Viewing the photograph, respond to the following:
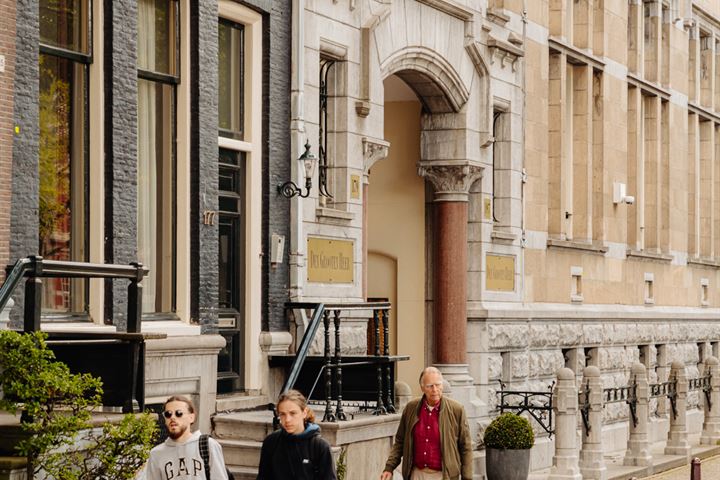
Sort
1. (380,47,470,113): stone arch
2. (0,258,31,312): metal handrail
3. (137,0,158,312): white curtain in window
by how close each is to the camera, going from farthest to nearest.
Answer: (380,47,470,113): stone arch < (137,0,158,312): white curtain in window < (0,258,31,312): metal handrail

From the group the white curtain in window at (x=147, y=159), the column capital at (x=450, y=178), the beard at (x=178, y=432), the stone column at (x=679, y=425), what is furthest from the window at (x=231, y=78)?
the stone column at (x=679, y=425)

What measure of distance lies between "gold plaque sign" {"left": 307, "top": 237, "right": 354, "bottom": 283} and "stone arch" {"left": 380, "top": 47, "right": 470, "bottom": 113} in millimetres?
2714

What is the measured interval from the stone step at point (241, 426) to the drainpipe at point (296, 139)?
2.11 meters

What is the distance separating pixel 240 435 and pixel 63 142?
3633mm

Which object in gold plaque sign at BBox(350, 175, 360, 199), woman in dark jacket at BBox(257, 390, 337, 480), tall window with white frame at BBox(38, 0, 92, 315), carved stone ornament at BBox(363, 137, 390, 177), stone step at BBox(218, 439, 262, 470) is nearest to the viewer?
woman in dark jacket at BBox(257, 390, 337, 480)

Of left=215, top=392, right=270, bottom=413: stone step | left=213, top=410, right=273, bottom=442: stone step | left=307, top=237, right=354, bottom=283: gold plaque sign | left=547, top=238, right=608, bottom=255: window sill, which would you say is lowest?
left=213, top=410, right=273, bottom=442: stone step

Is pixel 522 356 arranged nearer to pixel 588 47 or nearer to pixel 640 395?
pixel 640 395

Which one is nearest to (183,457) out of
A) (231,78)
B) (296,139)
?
(231,78)

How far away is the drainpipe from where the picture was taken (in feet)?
59.6

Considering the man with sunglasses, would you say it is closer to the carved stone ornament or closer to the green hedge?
the carved stone ornament

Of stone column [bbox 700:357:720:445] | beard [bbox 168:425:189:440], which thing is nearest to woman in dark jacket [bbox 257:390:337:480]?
beard [bbox 168:425:189:440]

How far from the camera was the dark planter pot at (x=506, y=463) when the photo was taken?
2025 cm

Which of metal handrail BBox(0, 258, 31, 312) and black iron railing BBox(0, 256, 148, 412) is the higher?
metal handrail BBox(0, 258, 31, 312)

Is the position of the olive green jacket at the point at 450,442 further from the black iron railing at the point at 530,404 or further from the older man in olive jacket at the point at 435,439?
the black iron railing at the point at 530,404
